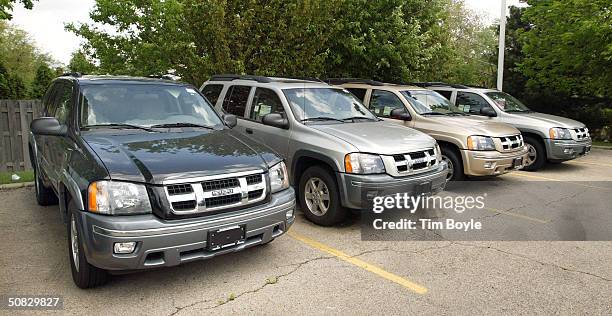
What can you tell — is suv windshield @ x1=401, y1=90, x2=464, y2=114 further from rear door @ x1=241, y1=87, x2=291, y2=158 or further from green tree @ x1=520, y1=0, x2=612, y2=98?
green tree @ x1=520, y1=0, x2=612, y2=98

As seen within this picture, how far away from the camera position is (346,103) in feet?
21.8

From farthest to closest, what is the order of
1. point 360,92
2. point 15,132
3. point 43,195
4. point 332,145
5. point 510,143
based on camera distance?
point 15,132, point 360,92, point 510,143, point 43,195, point 332,145

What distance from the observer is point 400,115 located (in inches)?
306

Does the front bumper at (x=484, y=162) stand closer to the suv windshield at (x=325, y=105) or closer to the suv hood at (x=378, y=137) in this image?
the suv hood at (x=378, y=137)

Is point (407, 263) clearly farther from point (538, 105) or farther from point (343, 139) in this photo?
point (538, 105)

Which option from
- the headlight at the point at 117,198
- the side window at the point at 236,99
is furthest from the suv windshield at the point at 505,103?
the headlight at the point at 117,198

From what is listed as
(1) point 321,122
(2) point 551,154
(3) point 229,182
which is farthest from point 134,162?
(2) point 551,154

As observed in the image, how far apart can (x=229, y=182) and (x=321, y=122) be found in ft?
8.32

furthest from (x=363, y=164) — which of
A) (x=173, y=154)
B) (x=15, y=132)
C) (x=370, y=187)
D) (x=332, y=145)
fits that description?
(x=15, y=132)

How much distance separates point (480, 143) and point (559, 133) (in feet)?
9.92

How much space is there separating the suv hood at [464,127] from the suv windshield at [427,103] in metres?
0.29

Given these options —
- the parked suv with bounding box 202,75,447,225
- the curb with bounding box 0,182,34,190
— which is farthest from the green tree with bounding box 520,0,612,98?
the curb with bounding box 0,182,34,190

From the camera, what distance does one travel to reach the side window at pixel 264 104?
6152mm

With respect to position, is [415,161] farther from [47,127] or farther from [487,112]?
[487,112]
